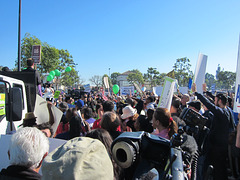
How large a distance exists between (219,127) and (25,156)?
11.6ft

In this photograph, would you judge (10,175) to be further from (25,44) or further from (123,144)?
(25,44)

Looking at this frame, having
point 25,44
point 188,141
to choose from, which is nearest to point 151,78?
point 25,44

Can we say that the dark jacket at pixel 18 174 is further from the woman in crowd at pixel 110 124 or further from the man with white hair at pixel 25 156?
the woman in crowd at pixel 110 124

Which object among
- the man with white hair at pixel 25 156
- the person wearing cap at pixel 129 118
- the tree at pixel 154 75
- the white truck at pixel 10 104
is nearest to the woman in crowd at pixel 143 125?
the person wearing cap at pixel 129 118

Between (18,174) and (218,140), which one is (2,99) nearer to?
(18,174)

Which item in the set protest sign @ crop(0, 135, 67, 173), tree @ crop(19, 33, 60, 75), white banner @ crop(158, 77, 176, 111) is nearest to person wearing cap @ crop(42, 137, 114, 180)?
protest sign @ crop(0, 135, 67, 173)

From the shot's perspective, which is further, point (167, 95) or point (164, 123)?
point (167, 95)

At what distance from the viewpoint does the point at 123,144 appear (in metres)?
1.11

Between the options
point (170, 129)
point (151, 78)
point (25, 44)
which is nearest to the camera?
point (170, 129)

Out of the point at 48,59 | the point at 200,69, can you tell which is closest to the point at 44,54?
the point at 48,59

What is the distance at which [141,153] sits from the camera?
1235 mm

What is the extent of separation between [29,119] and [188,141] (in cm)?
308

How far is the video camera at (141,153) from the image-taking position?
1.10 metres

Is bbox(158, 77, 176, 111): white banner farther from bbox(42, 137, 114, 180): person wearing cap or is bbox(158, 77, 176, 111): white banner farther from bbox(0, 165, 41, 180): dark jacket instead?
bbox(42, 137, 114, 180): person wearing cap
